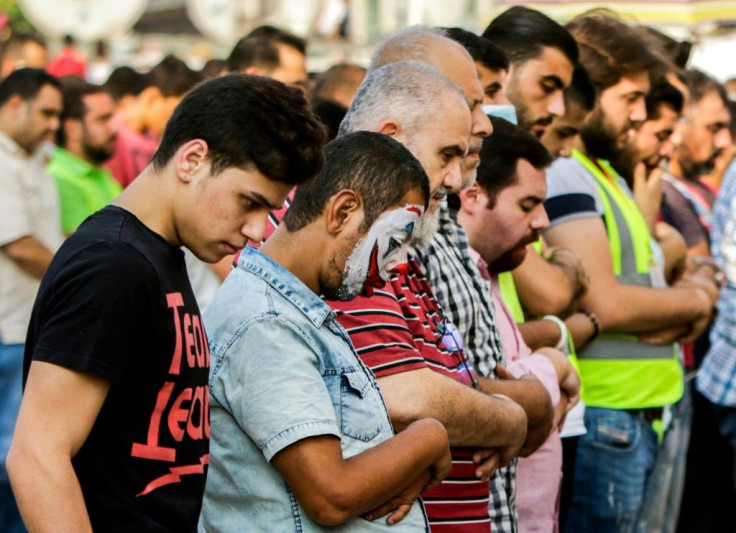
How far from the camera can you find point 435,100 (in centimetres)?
352

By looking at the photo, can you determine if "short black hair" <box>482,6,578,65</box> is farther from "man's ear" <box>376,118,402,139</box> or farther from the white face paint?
the white face paint

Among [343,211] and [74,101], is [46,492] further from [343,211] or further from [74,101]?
[74,101]

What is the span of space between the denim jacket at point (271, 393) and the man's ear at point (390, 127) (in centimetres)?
80

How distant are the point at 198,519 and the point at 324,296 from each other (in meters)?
0.61

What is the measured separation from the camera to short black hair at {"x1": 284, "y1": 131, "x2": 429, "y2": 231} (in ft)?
9.46

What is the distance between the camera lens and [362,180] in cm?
290

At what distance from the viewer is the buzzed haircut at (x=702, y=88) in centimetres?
922

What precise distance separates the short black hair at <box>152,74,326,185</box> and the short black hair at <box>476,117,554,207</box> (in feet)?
5.15

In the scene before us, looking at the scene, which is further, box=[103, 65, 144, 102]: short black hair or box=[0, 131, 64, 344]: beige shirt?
box=[103, 65, 144, 102]: short black hair

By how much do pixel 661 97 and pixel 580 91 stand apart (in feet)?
3.12

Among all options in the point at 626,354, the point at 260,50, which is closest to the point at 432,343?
the point at 626,354

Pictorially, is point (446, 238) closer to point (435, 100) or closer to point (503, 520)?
point (435, 100)

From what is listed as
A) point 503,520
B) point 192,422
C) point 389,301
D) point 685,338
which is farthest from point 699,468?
point 192,422

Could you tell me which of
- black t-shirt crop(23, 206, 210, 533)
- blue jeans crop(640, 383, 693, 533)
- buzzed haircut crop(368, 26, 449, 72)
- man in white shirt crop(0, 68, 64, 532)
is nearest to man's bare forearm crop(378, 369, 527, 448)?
black t-shirt crop(23, 206, 210, 533)
